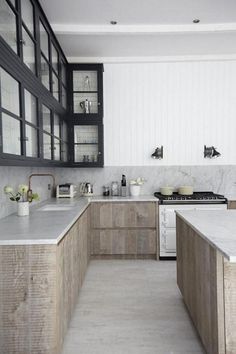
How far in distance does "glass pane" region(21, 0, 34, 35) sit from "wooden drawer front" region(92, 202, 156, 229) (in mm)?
2296

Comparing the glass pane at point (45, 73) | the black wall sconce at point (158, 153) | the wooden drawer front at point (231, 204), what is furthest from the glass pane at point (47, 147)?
the wooden drawer front at point (231, 204)

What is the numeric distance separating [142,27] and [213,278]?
9.48ft

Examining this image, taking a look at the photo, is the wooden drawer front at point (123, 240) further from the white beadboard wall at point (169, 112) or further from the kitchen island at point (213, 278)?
the kitchen island at point (213, 278)

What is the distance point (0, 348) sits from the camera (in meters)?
1.67

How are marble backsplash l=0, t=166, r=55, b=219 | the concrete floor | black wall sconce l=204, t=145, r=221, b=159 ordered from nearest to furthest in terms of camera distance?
the concrete floor → marble backsplash l=0, t=166, r=55, b=219 → black wall sconce l=204, t=145, r=221, b=159

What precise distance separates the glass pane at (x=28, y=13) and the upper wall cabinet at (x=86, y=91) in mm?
1564

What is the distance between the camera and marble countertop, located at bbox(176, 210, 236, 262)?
1348 millimetres

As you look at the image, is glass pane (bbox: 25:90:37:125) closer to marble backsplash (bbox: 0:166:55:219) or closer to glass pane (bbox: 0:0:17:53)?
glass pane (bbox: 0:0:17:53)

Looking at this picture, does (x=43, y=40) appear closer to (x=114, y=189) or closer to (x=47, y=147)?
(x=47, y=147)

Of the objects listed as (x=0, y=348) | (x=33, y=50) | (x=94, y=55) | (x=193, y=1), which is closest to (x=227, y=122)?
(x=193, y=1)

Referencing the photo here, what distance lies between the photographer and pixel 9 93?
179cm

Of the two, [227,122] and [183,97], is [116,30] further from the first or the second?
[227,122]

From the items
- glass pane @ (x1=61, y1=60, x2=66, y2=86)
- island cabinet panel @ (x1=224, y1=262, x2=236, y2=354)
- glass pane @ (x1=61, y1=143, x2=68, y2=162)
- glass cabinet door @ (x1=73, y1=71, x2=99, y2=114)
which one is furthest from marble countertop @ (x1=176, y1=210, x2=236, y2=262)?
glass pane @ (x1=61, y1=60, x2=66, y2=86)

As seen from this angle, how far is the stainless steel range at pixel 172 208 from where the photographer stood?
371 centimetres
